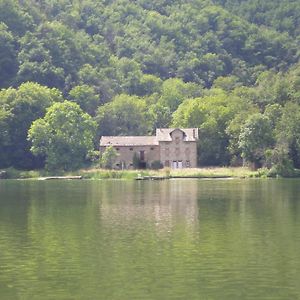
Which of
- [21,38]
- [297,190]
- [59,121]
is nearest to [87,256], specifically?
[297,190]

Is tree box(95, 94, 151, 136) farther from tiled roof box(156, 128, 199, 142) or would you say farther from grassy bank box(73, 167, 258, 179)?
grassy bank box(73, 167, 258, 179)

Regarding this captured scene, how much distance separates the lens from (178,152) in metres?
118

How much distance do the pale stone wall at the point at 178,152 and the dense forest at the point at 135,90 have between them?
1434 millimetres

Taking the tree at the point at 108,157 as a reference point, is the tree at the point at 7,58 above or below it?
above

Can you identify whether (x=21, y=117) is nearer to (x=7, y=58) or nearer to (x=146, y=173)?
(x=146, y=173)

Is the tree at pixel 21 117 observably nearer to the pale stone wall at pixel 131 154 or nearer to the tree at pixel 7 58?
the pale stone wall at pixel 131 154

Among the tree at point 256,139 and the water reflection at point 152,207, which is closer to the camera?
the water reflection at point 152,207

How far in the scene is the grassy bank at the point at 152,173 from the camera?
340 feet

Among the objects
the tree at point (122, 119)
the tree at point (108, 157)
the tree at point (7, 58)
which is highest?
the tree at point (7, 58)

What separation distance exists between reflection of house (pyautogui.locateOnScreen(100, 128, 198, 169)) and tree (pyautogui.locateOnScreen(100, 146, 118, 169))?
153 cm

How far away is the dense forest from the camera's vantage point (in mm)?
112938

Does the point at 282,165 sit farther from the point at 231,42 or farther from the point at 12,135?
the point at 231,42

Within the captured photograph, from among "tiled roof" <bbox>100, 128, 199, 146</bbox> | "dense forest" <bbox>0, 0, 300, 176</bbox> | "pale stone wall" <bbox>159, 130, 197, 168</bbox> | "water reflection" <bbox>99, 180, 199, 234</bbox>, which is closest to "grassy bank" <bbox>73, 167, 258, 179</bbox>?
"dense forest" <bbox>0, 0, 300, 176</bbox>

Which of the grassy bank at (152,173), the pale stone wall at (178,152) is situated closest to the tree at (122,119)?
the pale stone wall at (178,152)
